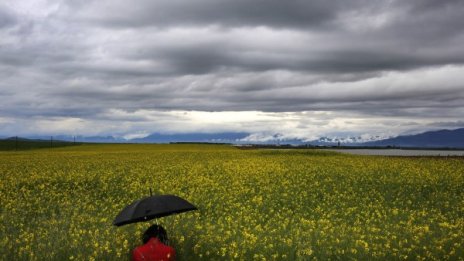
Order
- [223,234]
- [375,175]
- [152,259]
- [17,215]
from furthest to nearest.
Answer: [375,175]
[17,215]
[223,234]
[152,259]

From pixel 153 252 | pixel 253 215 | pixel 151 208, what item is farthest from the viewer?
pixel 253 215

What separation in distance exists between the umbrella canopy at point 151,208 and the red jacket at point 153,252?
564 millimetres

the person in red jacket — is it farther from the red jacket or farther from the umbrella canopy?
the umbrella canopy

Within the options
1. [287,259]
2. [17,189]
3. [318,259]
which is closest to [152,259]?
[287,259]

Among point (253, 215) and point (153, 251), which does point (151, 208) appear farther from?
point (253, 215)

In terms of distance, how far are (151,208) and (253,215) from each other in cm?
741

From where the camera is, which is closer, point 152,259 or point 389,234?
point 152,259

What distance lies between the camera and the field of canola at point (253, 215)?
36.7 ft

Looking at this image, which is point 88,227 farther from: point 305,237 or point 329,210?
point 329,210

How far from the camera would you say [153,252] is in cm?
906

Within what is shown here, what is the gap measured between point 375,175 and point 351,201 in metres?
9.23

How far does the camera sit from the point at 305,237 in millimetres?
12352

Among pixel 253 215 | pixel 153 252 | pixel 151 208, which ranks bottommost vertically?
pixel 253 215

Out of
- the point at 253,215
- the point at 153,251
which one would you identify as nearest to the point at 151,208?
the point at 153,251
